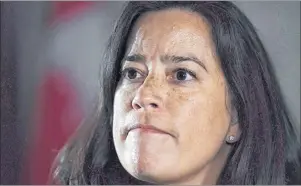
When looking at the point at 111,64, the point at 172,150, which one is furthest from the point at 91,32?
the point at 172,150

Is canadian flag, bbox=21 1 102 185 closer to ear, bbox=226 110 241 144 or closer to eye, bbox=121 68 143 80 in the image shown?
eye, bbox=121 68 143 80

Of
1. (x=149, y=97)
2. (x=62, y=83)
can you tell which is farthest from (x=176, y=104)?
(x=62, y=83)

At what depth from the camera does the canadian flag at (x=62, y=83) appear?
54 cm

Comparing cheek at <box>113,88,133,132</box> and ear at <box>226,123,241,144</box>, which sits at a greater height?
cheek at <box>113,88,133,132</box>

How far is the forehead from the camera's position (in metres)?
0.52

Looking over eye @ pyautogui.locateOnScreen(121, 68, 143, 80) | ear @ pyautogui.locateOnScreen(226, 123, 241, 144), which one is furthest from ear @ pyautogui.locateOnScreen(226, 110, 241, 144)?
eye @ pyautogui.locateOnScreen(121, 68, 143, 80)

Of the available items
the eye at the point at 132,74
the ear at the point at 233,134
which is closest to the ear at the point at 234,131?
the ear at the point at 233,134

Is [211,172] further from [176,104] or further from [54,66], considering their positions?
[54,66]

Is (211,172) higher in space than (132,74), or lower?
lower

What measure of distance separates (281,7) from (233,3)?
0.18 feet

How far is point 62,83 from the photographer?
55 cm

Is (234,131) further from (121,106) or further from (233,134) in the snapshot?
(121,106)

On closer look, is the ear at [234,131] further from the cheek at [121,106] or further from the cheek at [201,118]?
the cheek at [121,106]

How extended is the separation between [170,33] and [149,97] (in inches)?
3.0
